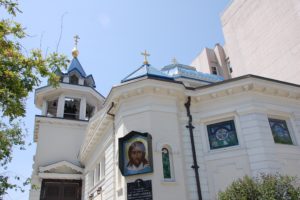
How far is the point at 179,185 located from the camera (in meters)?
11.4

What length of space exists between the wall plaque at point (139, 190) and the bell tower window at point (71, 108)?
49.4 ft

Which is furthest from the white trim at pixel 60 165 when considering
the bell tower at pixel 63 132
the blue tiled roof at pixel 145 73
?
the blue tiled roof at pixel 145 73

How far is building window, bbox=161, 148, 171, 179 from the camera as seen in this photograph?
11.6m

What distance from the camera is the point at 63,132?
23.6 m

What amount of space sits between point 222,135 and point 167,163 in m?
2.89

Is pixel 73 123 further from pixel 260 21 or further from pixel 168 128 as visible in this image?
pixel 260 21

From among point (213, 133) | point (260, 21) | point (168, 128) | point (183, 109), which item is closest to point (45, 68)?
point (168, 128)

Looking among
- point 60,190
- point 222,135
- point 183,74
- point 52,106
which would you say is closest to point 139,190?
point 222,135

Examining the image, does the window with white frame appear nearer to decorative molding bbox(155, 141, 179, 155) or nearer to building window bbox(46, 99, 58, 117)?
decorative molding bbox(155, 141, 179, 155)

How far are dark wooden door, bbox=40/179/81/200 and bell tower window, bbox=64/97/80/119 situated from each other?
6.01 m

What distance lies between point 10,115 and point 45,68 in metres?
1.64

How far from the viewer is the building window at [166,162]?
11609 mm

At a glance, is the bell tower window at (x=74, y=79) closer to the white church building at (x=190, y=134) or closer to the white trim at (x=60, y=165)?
the white trim at (x=60, y=165)

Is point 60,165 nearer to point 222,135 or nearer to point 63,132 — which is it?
point 63,132
